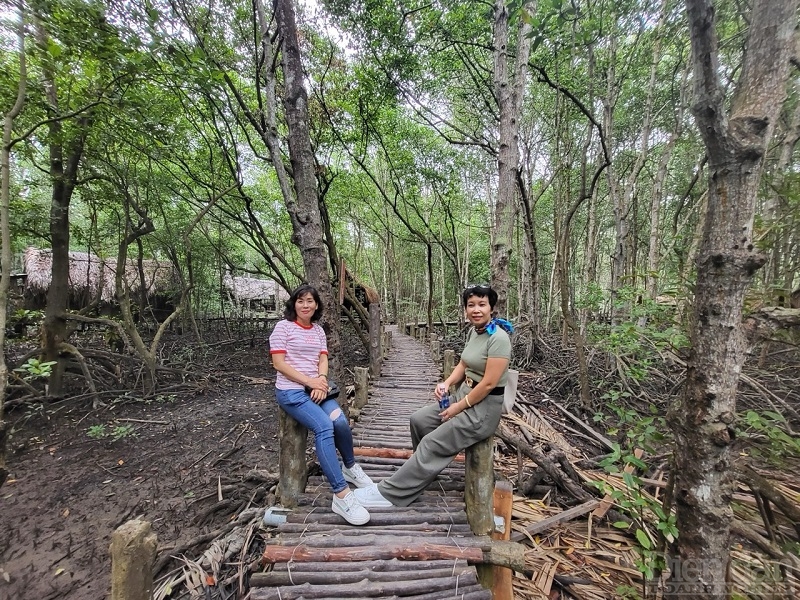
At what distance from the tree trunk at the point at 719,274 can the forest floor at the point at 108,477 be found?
472 centimetres

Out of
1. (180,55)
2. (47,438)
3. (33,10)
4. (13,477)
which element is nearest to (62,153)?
(33,10)

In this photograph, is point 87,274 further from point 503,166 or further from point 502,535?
point 502,535

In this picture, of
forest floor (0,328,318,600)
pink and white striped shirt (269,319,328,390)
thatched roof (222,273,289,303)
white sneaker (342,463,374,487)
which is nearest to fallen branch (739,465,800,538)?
white sneaker (342,463,374,487)

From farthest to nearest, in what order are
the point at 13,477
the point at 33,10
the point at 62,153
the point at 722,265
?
the point at 62,153, the point at 13,477, the point at 33,10, the point at 722,265


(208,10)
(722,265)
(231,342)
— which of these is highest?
(208,10)

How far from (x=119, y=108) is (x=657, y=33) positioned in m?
9.49

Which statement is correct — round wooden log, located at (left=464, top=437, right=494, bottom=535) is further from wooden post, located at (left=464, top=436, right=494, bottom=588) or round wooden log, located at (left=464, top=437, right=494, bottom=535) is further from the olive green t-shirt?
the olive green t-shirt

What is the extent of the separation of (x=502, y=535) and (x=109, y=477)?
6185 mm

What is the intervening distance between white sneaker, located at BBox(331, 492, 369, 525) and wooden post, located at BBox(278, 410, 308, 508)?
1.38 feet

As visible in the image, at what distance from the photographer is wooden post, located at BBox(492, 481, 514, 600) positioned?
8.29 feet

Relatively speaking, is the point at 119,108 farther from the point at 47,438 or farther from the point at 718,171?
the point at 718,171

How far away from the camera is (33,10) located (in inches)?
151

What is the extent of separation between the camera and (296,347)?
2988mm

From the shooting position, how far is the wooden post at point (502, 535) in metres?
2.53
